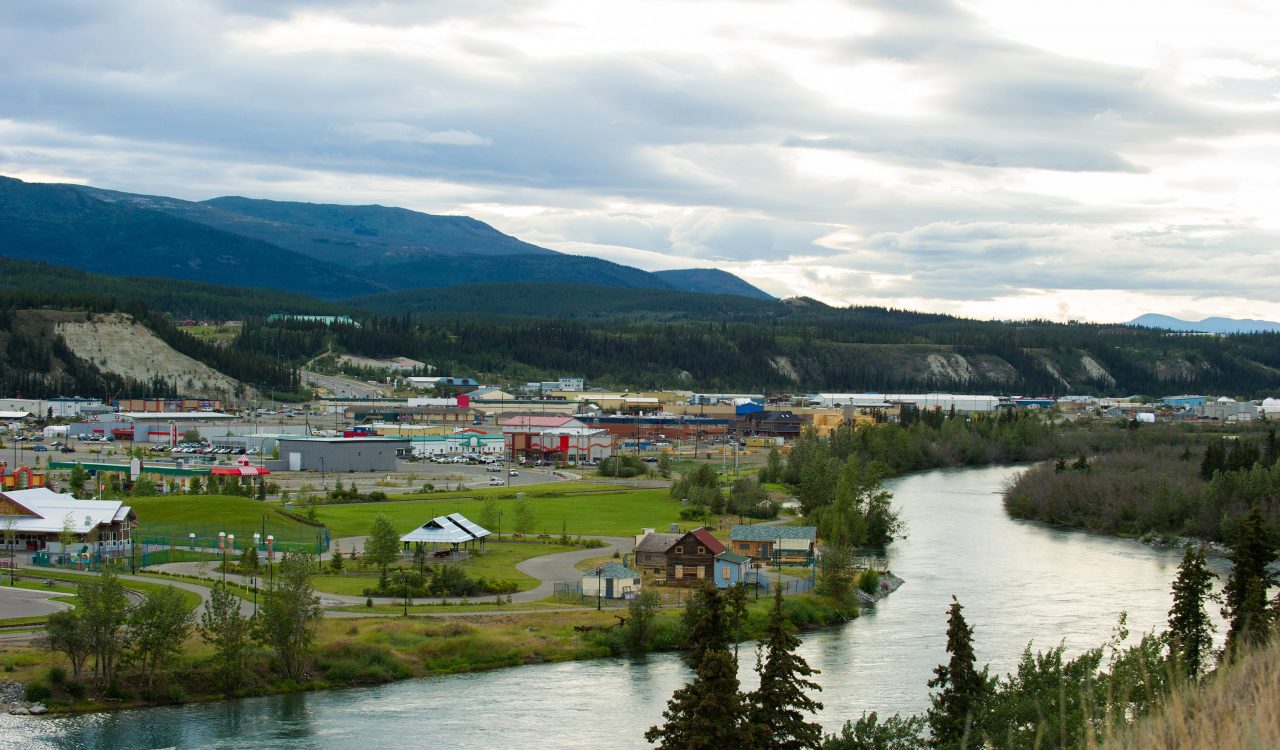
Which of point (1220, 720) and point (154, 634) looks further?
point (154, 634)

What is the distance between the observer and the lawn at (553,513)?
145 ft

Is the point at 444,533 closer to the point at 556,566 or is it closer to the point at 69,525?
the point at 556,566

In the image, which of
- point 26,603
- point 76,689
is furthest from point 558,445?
point 76,689

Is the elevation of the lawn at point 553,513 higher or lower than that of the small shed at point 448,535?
lower

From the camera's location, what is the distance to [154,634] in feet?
80.4

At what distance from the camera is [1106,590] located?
111 ft

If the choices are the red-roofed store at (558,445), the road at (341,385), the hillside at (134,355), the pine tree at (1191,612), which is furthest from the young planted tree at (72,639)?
the road at (341,385)

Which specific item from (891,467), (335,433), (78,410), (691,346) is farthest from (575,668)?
(691,346)

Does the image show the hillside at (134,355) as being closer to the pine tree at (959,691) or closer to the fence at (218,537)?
the fence at (218,537)

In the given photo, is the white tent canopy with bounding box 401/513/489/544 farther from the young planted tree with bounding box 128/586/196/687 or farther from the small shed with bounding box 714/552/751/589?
the young planted tree with bounding box 128/586/196/687

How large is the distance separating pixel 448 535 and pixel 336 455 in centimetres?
2928

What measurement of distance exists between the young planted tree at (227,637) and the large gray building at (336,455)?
4022 centimetres

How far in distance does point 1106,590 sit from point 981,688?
17094mm

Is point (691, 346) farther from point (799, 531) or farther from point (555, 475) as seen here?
point (799, 531)
